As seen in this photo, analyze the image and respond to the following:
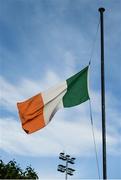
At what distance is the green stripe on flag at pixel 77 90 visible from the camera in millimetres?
15633

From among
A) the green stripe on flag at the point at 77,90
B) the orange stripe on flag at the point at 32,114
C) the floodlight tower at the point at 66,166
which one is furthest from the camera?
the floodlight tower at the point at 66,166

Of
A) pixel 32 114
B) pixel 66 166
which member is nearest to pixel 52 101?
pixel 32 114

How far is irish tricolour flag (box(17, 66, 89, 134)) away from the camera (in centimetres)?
1535

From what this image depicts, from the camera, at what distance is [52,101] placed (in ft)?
52.0

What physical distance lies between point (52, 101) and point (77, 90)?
0.88 metres

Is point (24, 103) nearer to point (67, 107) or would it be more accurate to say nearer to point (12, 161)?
point (67, 107)

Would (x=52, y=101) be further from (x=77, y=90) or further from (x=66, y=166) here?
(x=66, y=166)

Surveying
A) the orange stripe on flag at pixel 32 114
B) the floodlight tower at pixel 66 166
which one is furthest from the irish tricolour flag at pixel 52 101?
the floodlight tower at pixel 66 166

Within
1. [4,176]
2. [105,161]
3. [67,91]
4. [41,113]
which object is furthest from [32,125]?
[4,176]

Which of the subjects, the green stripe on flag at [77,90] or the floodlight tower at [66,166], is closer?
the green stripe on flag at [77,90]

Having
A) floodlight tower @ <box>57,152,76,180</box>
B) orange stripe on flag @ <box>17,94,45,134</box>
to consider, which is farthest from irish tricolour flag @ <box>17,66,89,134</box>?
floodlight tower @ <box>57,152,76,180</box>

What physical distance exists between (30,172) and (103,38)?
120ft

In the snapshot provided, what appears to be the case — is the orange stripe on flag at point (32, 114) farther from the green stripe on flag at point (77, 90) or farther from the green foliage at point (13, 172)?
the green foliage at point (13, 172)

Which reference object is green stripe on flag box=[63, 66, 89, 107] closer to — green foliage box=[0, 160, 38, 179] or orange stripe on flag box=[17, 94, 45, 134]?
orange stripe on flag box=[17, 94, 45, 134]
